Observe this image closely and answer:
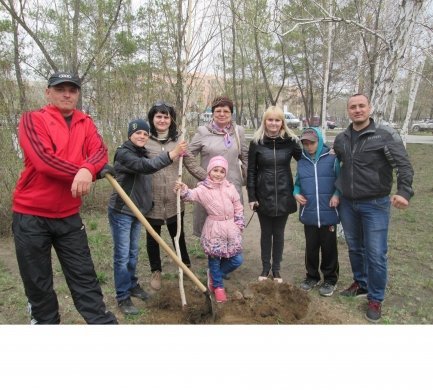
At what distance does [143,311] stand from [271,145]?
191cm

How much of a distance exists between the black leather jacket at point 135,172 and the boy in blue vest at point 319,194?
4.61ft

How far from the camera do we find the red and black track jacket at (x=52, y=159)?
2201 mm

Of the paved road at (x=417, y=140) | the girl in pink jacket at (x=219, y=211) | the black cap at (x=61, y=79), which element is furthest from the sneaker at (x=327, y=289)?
the paved road at (x=417, y=140)

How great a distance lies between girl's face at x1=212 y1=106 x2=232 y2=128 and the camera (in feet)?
11.6

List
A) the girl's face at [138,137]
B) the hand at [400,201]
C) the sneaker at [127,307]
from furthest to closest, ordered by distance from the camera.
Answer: the sneaker at [127,307]
the girl's face at [138,137]
the hand at [400,201]

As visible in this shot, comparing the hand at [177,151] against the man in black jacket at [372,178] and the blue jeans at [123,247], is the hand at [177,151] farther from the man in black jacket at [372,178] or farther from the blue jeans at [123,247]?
the man in black jacket at [372,178]

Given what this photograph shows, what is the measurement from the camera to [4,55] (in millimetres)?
6848

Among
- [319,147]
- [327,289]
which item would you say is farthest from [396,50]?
[327,289]

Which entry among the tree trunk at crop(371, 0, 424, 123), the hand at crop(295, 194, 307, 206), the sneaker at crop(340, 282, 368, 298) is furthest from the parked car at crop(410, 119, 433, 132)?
the hand at crop(295, 194, 307, 206)

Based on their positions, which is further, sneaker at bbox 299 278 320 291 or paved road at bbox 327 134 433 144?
paved road at bbox 327 134 433 144

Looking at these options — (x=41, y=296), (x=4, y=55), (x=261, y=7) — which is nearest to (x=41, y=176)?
(x=41, y=296)

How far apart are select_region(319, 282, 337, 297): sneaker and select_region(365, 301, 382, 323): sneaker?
457 mm

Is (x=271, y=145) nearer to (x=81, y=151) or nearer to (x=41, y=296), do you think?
(x=81, y=151)

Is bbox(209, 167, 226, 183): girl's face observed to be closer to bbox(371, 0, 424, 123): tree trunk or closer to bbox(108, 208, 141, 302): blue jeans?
bbox(108, 208, 141, 302): blue jeans
